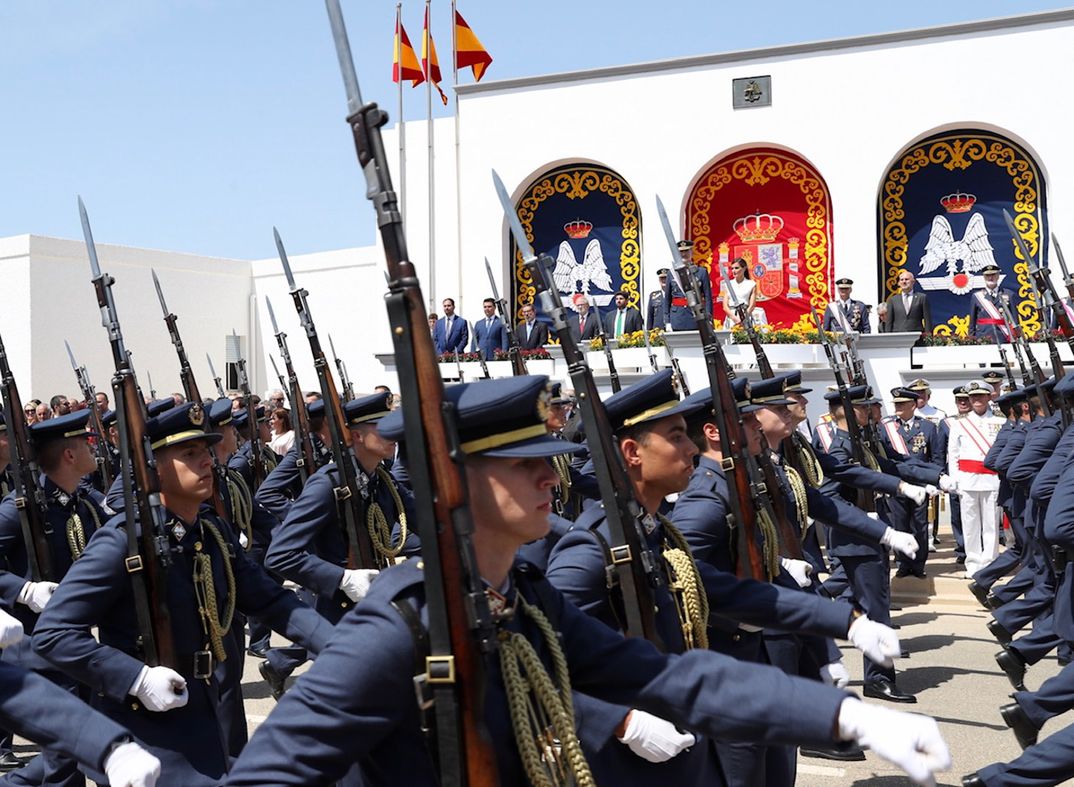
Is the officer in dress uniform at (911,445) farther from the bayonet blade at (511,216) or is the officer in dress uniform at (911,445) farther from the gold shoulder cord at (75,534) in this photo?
the bayonet blade at (511,216)

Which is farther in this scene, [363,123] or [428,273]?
[428,273]

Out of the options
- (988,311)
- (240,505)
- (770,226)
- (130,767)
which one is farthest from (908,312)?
(130,767)

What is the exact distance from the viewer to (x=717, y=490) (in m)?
4.51

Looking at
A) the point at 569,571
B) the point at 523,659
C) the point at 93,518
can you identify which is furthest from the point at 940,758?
the point at 93,518

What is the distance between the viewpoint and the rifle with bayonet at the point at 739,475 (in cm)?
447

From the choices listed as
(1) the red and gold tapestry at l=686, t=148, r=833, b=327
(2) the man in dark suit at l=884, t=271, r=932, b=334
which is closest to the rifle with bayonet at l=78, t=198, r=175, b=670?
(2) the man in dark suit at l=884, t=271, r=932, b=334

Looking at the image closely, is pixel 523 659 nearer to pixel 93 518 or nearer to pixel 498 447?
pixel 498 447

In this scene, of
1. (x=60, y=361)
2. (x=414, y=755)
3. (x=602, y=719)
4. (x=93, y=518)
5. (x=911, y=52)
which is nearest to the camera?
(x=414, y=755)

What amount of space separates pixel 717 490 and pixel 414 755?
96.2 inches

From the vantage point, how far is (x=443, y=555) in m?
2.06

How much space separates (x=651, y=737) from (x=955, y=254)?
59.7 feet

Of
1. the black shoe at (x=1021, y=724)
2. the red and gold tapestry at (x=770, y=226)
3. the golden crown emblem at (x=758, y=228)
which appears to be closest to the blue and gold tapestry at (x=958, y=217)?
the red and gold tapestry at (x=770, y=226)

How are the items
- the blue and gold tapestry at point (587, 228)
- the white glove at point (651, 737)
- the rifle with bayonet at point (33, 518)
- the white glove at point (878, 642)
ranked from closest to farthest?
the white glove at point (651, 737) < the white glove at point (878, 642) < the rifle with bayonet at point (33, 518) < the blue and gold tapestry at point (587, 228)

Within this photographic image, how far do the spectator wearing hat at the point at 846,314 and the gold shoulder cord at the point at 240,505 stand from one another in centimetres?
852
